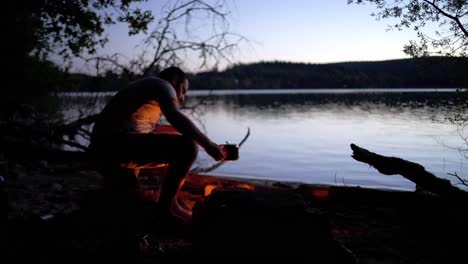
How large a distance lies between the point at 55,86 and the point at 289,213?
50.7ft

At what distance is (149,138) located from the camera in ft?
14.6

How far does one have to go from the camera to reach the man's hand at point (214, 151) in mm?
4344

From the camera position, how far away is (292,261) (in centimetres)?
380

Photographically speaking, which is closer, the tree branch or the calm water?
the tree branch

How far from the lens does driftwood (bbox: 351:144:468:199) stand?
466 centimetres

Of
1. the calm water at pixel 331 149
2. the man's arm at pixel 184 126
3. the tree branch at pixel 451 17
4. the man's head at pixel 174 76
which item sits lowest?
the calm water at pixel 331 149

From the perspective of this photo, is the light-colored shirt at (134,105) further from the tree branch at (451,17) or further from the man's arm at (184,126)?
the tree branch at (451,17)

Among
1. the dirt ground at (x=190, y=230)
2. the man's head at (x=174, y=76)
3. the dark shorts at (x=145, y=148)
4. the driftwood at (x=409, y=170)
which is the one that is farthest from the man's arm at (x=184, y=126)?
the driftwood at (x=409, y=170)

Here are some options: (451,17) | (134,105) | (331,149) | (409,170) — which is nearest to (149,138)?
(134,105)

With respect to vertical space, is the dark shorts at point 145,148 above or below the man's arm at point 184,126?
below

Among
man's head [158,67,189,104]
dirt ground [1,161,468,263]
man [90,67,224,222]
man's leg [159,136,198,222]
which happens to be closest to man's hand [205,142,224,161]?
man [90,67,224,222]

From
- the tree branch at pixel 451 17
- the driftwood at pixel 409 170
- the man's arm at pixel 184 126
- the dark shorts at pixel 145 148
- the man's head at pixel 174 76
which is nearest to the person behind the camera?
the man's arm at pixel 184 126

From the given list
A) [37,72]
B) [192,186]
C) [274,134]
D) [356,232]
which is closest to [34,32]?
[37,72]

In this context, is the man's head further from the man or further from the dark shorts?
the dark shorts
